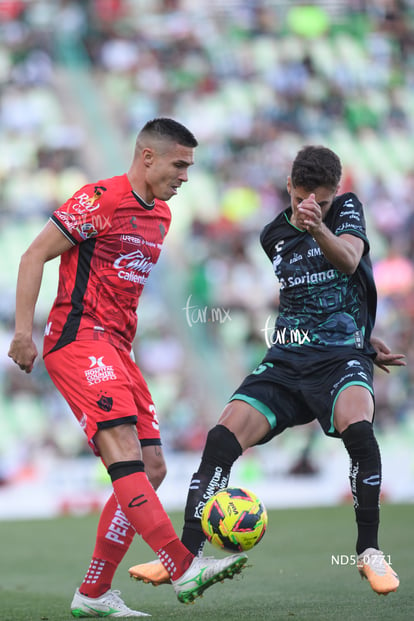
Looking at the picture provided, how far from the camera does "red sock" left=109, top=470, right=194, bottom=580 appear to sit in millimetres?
4398

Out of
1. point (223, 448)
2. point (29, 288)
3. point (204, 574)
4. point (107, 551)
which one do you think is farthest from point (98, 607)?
point (29, 288)

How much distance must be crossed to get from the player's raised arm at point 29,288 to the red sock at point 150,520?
2.21 feet

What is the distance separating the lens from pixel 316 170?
4.87 meters

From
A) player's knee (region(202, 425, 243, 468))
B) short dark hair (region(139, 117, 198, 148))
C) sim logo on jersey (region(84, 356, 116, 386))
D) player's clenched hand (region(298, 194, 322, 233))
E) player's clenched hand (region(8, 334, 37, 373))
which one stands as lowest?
player's knee (region(202, 425, 243, 468))

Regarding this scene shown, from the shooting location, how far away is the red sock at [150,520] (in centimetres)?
440

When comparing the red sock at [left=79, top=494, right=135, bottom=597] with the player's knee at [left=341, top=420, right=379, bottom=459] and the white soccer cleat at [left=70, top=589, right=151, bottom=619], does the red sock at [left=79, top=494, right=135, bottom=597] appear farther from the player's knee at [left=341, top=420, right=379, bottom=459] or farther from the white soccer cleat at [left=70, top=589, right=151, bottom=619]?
the player's knee at [left=341, top=420, right=379, bottom=459]

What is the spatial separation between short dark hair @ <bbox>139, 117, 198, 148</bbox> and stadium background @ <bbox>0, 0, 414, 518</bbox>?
20.3 ft

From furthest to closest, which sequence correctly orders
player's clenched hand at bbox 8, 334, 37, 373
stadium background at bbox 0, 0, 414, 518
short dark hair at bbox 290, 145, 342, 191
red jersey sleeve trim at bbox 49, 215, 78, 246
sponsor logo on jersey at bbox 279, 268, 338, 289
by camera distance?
1. stadium background at bbox 0, 0, 414, 518
2. sponsor logo on jersey at bbox 279, 268, 338, 289
3. short dark hair at bbox 290, 145, 342, 191
4. red jersey sleeve trim at bbox 49, 215, 78, 246
5. player's clenched hand at bbox 8, 334, 37, 373

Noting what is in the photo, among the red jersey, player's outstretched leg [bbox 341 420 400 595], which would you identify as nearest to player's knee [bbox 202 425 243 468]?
player's outstretched leg [bbox 341 420 400 595]

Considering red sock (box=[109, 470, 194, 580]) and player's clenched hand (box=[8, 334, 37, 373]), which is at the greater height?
player's clenched hand (box=[8, 334, 37, 373])

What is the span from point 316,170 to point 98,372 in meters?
1.46

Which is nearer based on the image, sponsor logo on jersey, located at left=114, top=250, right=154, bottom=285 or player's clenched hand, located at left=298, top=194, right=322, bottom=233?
player's clenched hand, located at left=298, top=194, right=322, bottom=233

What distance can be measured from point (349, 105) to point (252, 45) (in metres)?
2.48

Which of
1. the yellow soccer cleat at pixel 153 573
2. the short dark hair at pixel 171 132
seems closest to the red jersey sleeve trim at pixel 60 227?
the short dark hair at pixel 171 132
